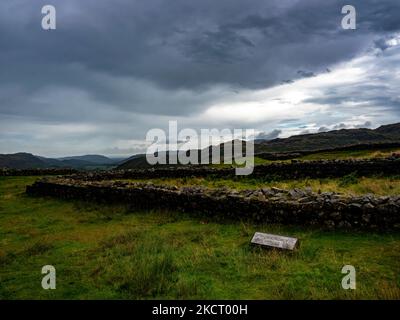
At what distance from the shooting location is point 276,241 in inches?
398

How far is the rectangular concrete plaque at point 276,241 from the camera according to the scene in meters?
9.83

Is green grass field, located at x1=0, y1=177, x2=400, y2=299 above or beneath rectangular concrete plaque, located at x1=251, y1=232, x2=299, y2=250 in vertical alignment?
beneath

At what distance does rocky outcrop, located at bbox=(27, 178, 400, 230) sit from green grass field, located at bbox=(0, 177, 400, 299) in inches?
21.4

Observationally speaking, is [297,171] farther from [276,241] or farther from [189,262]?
[189,262]

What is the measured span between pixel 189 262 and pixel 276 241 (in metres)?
2.59

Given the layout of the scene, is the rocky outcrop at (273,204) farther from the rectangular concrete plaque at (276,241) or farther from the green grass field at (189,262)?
the rectangular concrete plaque at (276,241)

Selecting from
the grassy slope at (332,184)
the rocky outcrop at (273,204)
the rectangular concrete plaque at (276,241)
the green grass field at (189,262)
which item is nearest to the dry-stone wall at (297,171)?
the grassy slope at (332,184)

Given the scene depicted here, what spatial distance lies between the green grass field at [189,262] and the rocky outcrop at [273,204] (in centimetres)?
54

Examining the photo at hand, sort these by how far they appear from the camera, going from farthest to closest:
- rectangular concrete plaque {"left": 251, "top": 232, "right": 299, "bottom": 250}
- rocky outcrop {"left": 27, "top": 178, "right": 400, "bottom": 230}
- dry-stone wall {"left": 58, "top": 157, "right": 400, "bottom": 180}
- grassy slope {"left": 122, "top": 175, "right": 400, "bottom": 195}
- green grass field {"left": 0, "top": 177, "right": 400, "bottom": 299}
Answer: dry-stone wall {"left": 58, "top": 157, "right": 400, "bottom": 180}, grassy slope {"left": 122, "top": 175, "right": 400, "bottom": 195}, rocky outcrop {"left": 27, "top": 178, "right": 400, "bottom": 230}, rectangular concrete plaque {"left": 251, "top": 232, "right": 299, "bottom": 250}, green grass field {"left": 0, "top": 177, "right": 400, "bottom": 299}

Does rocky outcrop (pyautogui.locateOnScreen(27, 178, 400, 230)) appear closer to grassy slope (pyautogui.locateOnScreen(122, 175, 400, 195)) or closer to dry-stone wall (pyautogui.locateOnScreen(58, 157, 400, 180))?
grassy slope (pyautogui.locateOnScreen(122, 175, 400, 195))

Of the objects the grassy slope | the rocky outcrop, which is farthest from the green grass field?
the grassy slope

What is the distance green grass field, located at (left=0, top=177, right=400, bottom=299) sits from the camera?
783 centimetres

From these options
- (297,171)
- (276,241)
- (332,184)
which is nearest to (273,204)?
(276,241)
